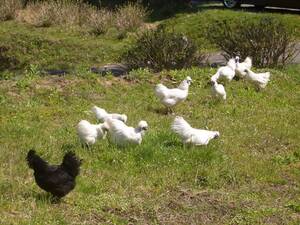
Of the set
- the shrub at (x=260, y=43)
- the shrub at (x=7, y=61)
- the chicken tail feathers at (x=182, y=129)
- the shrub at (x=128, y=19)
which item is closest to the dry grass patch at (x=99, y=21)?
the shrub at (x=128, y=19)

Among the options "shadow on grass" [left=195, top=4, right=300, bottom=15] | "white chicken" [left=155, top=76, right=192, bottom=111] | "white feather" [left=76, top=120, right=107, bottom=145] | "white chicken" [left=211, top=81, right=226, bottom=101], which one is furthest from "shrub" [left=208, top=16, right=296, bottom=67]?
"shadow on grass" [left=195, top=4, right=300, bottom=15]

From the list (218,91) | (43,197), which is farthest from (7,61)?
(43,197)

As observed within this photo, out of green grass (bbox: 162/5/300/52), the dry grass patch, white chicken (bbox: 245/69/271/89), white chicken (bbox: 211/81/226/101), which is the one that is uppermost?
white chicken (bbox: 211/81/226/101)

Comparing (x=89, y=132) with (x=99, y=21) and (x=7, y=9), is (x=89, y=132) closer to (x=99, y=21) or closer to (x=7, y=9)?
(x=99, y=21)

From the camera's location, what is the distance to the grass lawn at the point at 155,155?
6.38 meters

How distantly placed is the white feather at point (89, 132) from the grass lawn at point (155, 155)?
121mm

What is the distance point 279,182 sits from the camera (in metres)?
7.48

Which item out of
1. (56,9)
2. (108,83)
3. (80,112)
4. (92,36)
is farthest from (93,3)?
(80,112)

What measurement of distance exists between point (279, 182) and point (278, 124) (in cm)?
261

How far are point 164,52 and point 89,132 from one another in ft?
21.9

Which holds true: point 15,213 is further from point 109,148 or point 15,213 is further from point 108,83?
point 108,83

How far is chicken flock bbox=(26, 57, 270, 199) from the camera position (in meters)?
6.30

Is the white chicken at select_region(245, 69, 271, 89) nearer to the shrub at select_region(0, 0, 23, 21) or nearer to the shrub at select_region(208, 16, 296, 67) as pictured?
the shrub at select_region(208, 16, 296, 67)

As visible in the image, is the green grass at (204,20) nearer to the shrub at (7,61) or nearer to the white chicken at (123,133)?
the shrub at (7,61)
